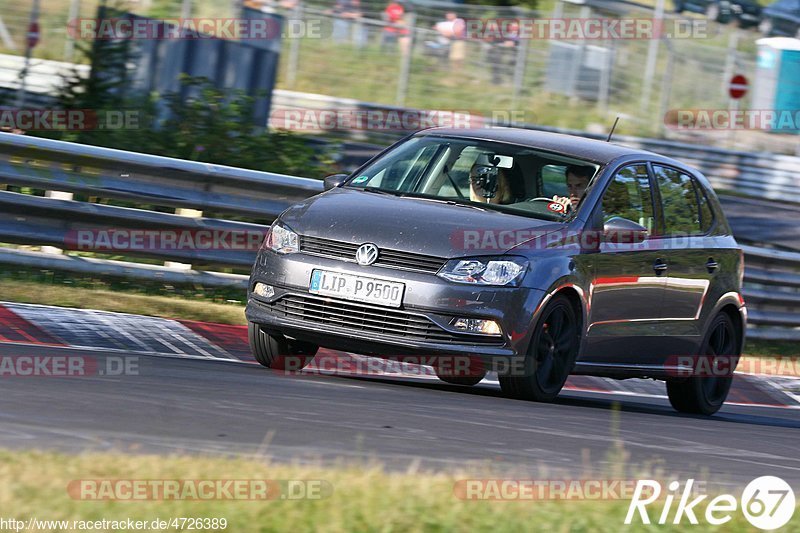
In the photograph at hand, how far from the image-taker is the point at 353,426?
6348 mm

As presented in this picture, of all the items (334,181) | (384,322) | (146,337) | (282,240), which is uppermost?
(334,181)

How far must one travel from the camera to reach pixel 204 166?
439 inches

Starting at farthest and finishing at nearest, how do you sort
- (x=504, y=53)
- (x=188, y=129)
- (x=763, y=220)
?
(x=504, y=53)
(x=763, y=220)
(x=188, y=129)

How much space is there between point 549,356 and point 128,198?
3.92m

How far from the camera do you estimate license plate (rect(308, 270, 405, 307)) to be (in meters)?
7.87

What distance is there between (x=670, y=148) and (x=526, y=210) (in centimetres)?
2356

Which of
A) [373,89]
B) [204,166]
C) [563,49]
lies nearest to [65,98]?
[204,166]

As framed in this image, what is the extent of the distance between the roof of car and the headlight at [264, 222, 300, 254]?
1.54 meters

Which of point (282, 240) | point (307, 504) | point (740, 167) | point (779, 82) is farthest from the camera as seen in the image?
point (779, 82)

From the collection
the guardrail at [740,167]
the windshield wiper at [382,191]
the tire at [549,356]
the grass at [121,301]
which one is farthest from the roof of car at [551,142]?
the guardrail at [740,167]

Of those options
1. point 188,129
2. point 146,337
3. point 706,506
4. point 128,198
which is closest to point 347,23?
point 188,129

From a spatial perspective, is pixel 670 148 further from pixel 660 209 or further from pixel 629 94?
pixel 660 209

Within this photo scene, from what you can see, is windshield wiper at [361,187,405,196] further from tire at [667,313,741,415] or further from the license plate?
tire at [667,313,741,415]

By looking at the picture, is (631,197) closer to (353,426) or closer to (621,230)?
(621,230)
